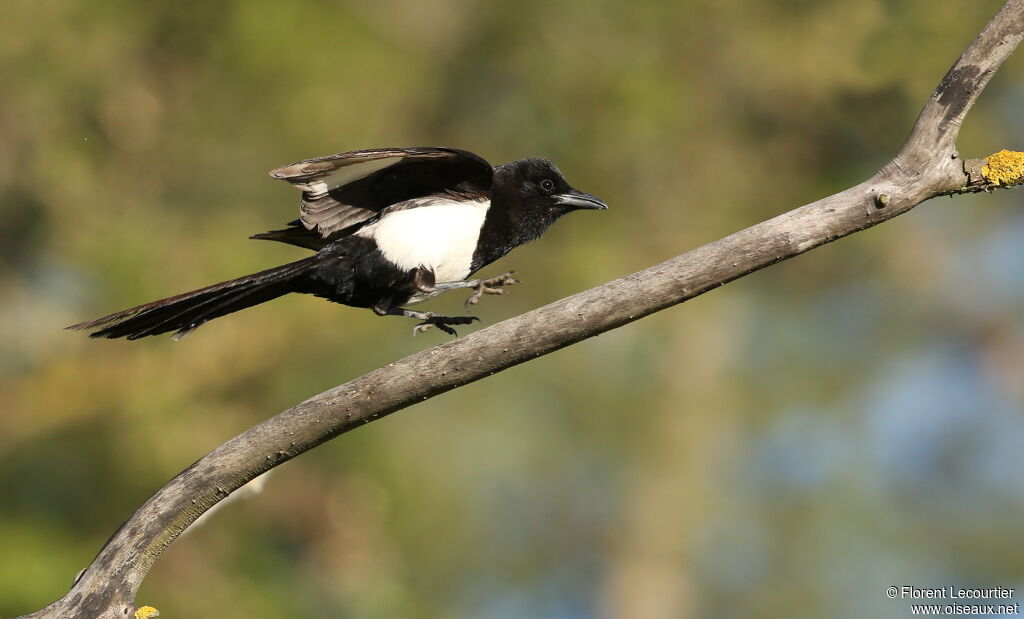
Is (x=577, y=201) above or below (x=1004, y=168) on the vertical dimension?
above

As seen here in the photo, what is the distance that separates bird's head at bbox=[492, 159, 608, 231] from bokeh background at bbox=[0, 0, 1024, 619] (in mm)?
3651

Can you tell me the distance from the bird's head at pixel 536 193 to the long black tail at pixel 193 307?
937 millimetres

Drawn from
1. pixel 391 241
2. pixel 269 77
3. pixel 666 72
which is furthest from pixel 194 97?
pixel 391 241

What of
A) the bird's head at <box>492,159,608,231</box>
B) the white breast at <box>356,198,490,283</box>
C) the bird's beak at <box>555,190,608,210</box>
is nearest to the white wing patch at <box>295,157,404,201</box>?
the white breast at <box>356,198,490,283</box>

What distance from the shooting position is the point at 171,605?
7117 millimetres

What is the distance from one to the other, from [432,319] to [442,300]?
4.94 meters

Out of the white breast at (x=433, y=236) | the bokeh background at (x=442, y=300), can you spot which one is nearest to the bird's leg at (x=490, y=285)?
the white breast at (x=433, y=236)

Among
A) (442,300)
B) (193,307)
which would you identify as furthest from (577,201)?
(442,300)

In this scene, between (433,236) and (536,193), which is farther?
(536,193)

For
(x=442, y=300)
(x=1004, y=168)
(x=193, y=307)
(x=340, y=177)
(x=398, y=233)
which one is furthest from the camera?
(x=442, y=300)

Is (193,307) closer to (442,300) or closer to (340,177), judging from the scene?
(340,177)

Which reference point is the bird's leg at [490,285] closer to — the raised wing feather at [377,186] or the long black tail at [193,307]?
the raised wing feather at [377,186]

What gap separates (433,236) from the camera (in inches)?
143

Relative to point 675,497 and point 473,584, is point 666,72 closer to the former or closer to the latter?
point 675,497
